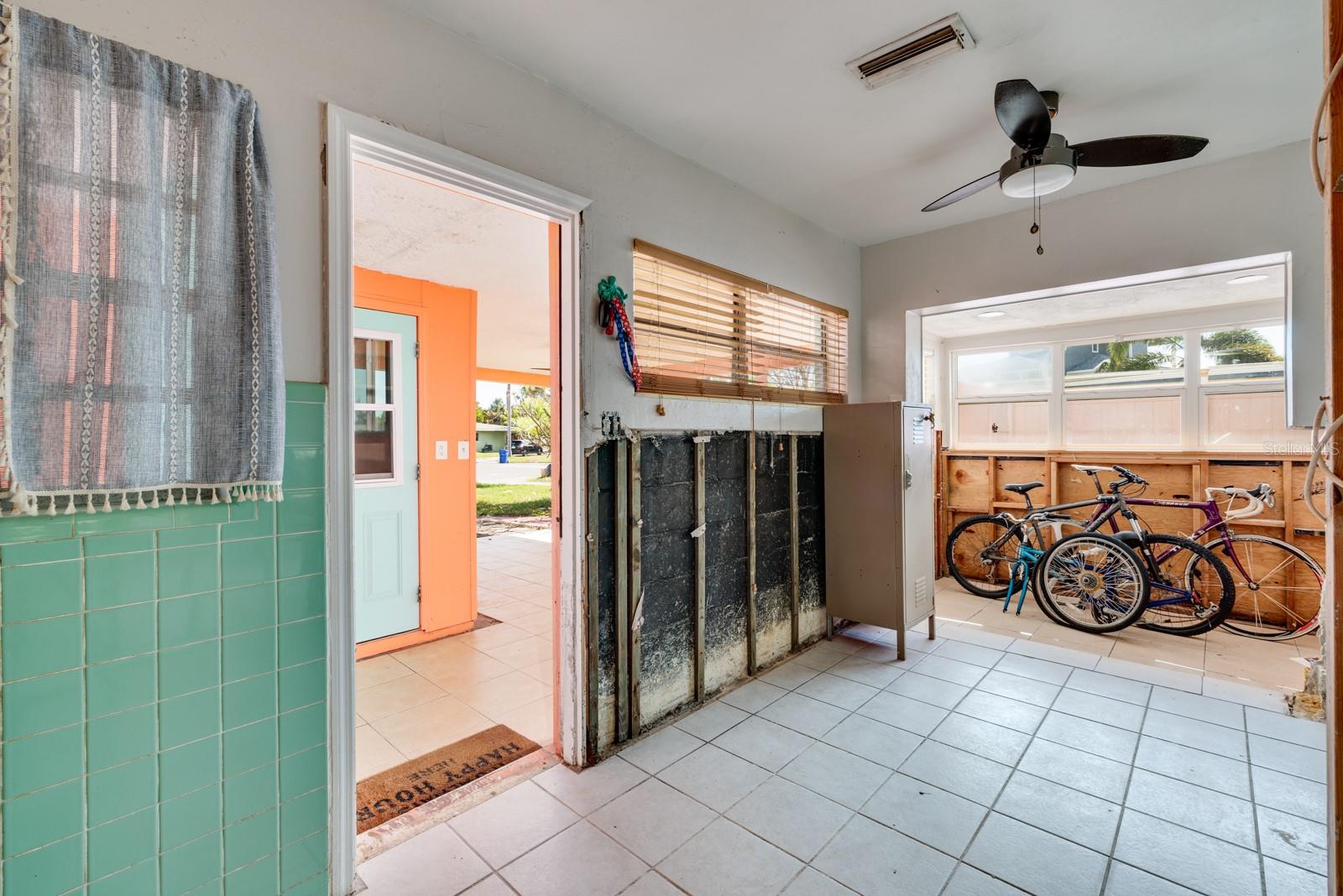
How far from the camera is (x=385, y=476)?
3703mm

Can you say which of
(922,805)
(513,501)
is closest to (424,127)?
(922,805)

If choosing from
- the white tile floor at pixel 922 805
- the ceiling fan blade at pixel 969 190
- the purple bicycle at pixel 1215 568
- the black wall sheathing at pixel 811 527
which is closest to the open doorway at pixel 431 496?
the white tile floor at pixel 922 805

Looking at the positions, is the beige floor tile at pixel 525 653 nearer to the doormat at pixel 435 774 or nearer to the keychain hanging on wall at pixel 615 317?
the doormat at pixel 435 774

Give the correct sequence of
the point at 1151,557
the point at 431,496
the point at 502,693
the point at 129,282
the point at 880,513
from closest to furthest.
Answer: the point at 129,282 < the point at 502,693 < the point at 880,513 < the point at 431,496 < the point at 1151,557

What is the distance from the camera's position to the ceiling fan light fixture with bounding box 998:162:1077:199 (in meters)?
2.26

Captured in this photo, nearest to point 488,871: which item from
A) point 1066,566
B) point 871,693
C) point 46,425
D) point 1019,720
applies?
point 46,425

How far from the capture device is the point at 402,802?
2.13 meters

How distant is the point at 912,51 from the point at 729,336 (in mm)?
1438

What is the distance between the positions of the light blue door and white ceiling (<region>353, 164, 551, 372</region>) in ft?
1.47

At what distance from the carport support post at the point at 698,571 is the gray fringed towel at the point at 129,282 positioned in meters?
1.73

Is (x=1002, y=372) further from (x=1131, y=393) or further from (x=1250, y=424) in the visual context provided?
(x=1250, y=424)

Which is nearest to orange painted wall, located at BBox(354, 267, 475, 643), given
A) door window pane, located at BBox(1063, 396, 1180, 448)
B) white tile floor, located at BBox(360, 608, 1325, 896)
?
white tile floor, located at BBox(360, 608, 1325, 896)

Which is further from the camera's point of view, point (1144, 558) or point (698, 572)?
point (1144, 558)

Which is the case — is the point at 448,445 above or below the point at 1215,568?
above
